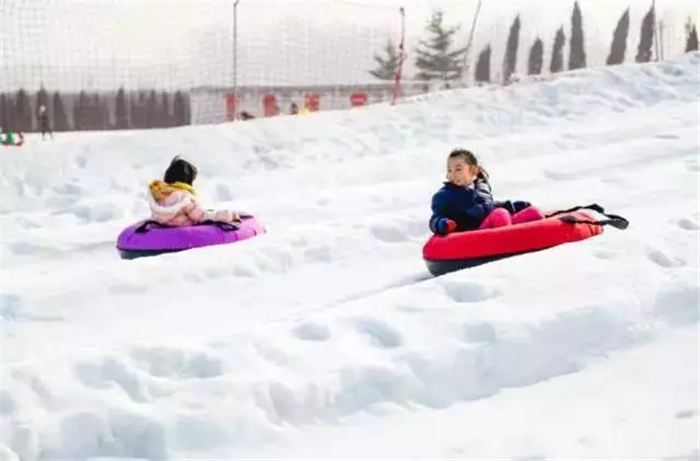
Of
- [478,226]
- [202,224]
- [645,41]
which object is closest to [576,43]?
[645,41]

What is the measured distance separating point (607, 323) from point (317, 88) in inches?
1326

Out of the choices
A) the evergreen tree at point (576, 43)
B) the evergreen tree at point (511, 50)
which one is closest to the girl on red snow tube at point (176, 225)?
the evergreen tree at point (576, 43)

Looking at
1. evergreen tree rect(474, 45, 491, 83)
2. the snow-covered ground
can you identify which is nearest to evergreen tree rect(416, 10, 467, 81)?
evergreen tree rect(474, 45, 491, 83)

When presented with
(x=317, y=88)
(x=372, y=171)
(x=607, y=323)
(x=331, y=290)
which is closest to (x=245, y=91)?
(x=317, y=88)

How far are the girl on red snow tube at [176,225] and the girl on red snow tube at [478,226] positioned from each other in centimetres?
252

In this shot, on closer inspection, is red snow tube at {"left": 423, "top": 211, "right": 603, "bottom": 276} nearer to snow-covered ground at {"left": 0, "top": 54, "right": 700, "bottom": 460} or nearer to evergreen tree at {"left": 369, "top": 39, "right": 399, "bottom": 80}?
snow-covered ground at {"left": 0, "top": 54, "right": 700, "bottom": 460}

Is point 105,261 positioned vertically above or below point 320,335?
below

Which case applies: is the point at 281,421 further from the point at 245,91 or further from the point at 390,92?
the point at 390,92

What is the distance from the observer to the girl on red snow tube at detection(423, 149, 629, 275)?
23.3 ft

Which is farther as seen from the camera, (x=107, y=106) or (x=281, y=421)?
(x=107, y=106)

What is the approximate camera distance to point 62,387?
4770 mm

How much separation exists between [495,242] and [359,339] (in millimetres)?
2082

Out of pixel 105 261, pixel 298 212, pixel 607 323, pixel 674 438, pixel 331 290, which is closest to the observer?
pixel 674 438

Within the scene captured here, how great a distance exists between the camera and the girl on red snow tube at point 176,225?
8922mm
